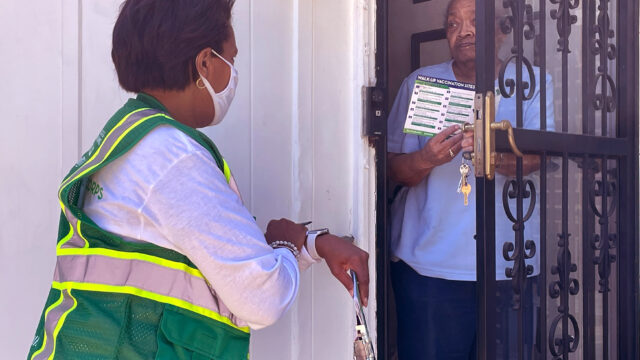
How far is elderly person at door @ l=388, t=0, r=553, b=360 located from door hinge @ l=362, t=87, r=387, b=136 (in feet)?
0.63

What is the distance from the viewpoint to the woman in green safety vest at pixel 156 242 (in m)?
1.18

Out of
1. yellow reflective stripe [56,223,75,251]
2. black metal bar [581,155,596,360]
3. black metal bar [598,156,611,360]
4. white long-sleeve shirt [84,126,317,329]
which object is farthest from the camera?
black metal bar [598,156,611,360]

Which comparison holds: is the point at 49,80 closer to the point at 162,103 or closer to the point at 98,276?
the point at 162,103

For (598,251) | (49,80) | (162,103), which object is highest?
(49,80)

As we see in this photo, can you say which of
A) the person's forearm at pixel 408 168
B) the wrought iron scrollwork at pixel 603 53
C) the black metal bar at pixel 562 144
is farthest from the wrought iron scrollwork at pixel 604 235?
the person's forearm at pixel 408 168

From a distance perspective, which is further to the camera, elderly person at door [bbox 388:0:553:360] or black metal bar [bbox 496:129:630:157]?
elderly person at door [bbox 388:0:553:360]

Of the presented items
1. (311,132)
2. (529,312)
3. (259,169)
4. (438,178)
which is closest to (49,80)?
(259,169)

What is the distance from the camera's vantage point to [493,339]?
6.41 ft

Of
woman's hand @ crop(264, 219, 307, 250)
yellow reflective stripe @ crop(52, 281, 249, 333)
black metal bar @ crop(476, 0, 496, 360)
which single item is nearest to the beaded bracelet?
woman's hand @ crop(264, 219, 307, 250)

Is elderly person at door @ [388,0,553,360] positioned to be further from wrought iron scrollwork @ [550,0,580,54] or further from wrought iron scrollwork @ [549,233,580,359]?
wrought iron scrollwork @ [549,233,580,359]

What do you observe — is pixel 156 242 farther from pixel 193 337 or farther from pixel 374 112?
pixel 374 112

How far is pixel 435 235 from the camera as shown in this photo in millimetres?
2342

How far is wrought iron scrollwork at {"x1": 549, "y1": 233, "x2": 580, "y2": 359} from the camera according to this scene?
7.23ft

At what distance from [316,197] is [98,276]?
0.96 meters
